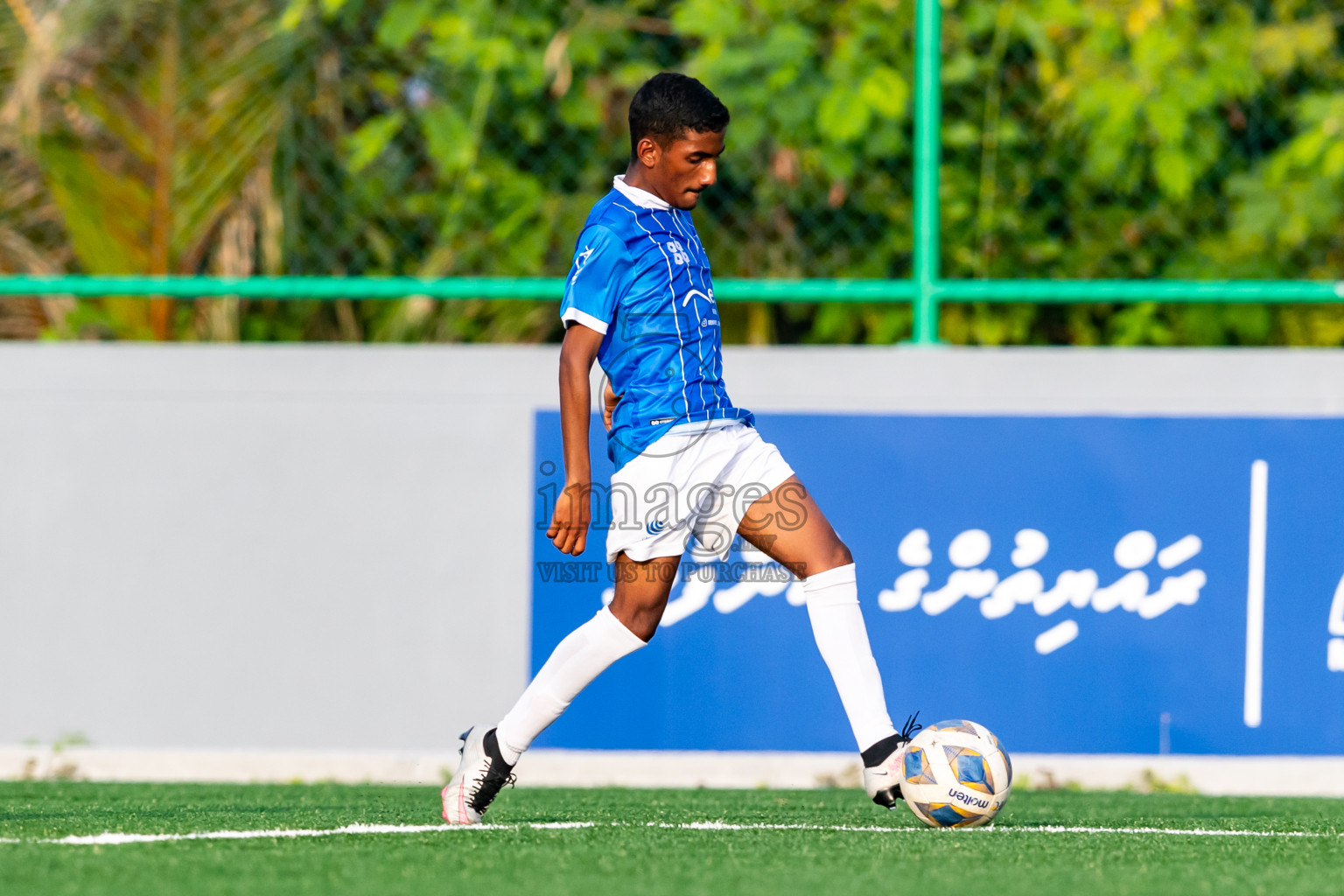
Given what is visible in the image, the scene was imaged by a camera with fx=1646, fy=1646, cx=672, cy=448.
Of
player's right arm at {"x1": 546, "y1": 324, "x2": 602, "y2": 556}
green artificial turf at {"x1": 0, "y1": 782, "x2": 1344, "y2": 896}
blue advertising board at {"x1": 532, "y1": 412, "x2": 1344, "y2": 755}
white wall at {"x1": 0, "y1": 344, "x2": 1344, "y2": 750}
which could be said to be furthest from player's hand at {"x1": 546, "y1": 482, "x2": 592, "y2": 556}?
white wall at {"x1": 0, "y1": 344, "x2": 1344, "y2": 750}

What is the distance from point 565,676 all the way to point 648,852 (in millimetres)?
523

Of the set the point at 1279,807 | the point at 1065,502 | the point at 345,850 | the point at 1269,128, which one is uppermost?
the point at 1269,128

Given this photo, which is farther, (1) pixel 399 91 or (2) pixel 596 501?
(1) pixel 399 91

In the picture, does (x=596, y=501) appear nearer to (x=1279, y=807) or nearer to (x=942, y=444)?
(x=942, y=444)

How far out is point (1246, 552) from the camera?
5.21 metres

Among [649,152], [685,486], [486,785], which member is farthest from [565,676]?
[649,152]

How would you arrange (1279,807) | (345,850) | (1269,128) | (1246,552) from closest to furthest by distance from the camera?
(345,850) < (1279,807) < (1246,552) < (1269,128)

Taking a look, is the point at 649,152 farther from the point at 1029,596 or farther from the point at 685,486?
the point at 1029,596

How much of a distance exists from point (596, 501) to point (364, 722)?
1.04 m

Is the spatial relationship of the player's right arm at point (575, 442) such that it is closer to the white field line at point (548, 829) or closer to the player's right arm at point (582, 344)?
the player's right arm at point (582, 344)

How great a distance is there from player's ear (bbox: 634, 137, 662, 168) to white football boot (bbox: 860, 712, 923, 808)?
4.48 feet

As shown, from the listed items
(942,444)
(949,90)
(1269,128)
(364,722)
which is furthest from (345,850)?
(1269,128)

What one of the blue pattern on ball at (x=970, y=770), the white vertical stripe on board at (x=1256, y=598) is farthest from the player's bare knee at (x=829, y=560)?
the white vertical stripe on board at (x=1256, y=598)

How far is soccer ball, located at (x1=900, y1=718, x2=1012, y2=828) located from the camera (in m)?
3.53
